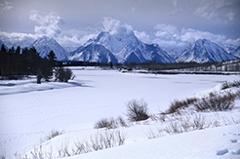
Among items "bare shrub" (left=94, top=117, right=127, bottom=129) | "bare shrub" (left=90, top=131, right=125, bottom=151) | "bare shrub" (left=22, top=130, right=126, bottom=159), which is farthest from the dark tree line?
"bare shrub" (left=90, top=131, right=125, bottom=151)

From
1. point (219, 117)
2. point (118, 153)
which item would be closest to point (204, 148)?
point (118, 153)

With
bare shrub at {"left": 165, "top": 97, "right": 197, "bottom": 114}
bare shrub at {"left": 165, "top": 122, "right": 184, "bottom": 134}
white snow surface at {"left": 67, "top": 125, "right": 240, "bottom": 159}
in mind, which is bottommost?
bare shrub at {"left": 165, "top": 97, "right": 197, "bottom": 114}

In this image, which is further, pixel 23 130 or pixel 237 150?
pixel 23 130

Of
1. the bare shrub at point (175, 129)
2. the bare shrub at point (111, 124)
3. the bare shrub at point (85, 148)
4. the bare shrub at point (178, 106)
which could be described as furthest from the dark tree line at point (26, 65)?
the bare shrub at point (175, 129)

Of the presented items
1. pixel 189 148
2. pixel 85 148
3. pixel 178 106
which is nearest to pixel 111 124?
pixel 178 106

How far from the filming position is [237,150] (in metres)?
3.15

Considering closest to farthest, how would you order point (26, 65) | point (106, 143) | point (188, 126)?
point (106, 143) < point (188, 126) < point (26, 65)

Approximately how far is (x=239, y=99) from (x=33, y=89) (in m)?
32.4

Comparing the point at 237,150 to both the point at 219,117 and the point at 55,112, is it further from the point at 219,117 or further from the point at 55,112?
the point at 55,112

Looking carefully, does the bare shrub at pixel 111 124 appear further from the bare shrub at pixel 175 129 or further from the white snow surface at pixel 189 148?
the white snow surface at pixel 189 148

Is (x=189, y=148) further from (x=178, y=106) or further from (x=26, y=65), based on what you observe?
(x=26, y=65)

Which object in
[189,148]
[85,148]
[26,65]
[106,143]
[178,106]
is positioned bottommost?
[178,106]

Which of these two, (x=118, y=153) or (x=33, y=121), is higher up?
(x=118, y=153)

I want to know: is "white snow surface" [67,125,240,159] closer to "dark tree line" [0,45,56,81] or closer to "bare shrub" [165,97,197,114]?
"bare shrub" [165,97,197,114]
